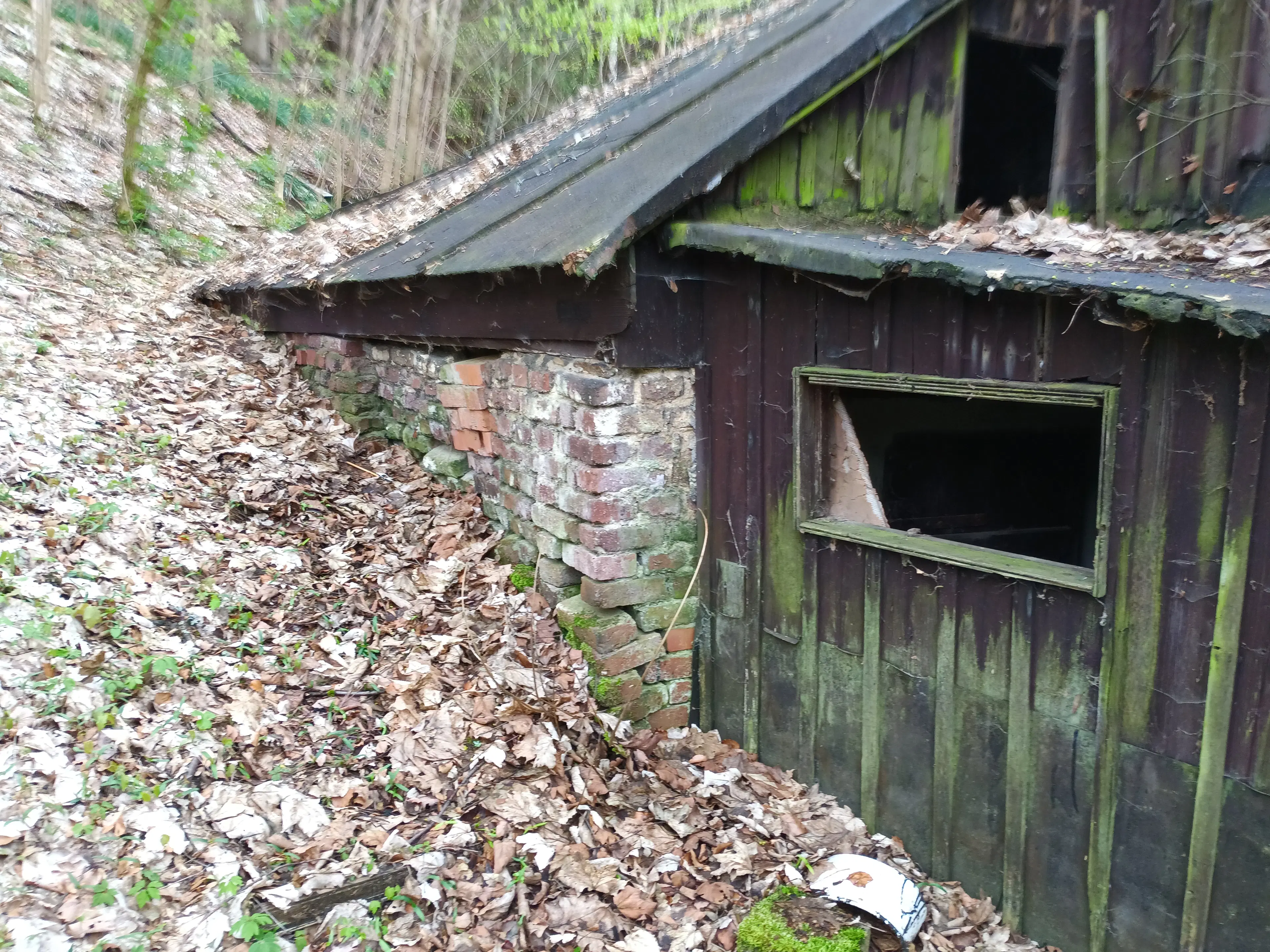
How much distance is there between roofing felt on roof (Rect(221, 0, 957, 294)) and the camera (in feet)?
11.0

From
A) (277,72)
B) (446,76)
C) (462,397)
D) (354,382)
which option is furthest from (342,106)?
(462,397)

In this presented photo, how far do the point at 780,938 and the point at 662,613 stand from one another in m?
1.49

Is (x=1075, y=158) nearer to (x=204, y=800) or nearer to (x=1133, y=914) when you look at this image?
(x=1133, y=914)

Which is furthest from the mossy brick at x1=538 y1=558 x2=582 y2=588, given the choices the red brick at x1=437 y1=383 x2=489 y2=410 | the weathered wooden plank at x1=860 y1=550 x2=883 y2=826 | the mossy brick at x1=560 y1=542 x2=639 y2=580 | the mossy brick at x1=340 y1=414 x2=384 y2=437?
the mossy brick at x1=340 y1=414 x2=384 y2=437

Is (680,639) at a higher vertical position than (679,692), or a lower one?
higher

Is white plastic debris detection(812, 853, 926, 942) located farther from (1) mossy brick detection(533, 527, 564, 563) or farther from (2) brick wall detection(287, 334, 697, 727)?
(1) mossy brick detection(533, 527, 564, 563)

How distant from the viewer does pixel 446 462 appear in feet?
17.3

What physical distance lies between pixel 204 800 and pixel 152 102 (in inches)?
461

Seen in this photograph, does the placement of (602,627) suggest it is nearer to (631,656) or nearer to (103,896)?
(631,656)

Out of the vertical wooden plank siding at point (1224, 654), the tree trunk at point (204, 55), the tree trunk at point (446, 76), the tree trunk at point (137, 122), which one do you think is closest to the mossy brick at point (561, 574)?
the vertical wooden plank siding at point (1224, 654)

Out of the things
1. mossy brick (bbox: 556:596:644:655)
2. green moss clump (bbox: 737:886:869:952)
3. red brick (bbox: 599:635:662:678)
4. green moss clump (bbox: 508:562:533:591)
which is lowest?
green moss clump (bbox: 737:886:869:952)

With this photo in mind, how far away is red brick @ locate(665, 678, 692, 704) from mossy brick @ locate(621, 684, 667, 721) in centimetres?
3

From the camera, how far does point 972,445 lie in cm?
513

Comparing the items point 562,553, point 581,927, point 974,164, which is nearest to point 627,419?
point 562,553
